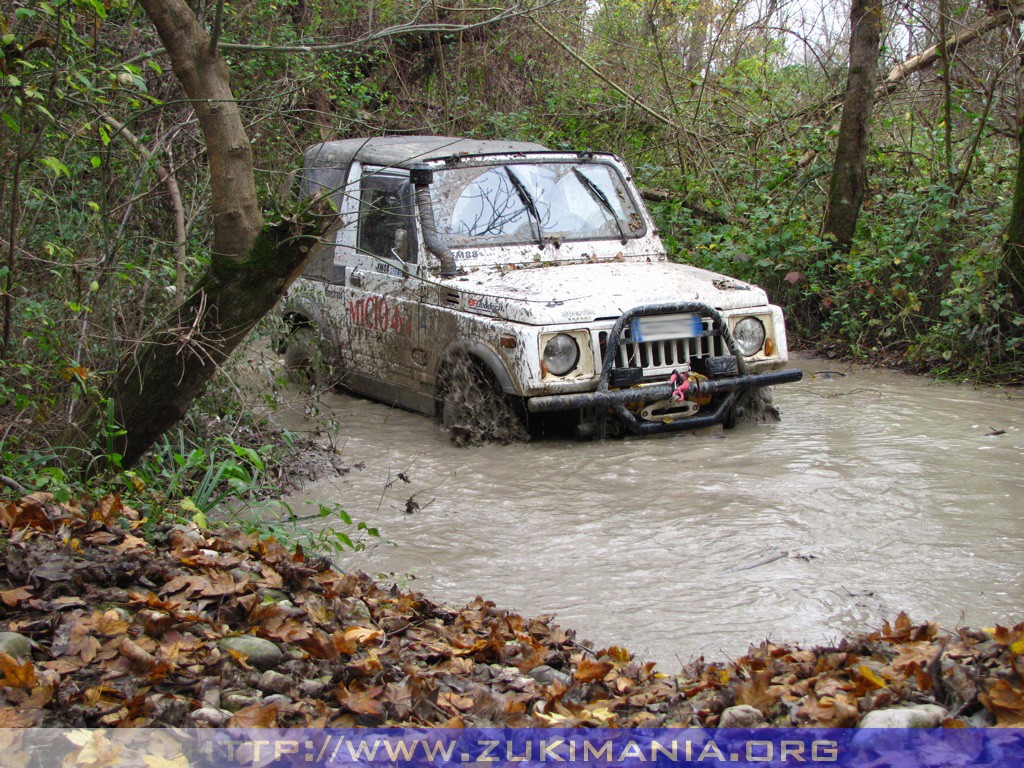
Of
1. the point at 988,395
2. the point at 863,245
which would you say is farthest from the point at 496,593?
the point at 863,245

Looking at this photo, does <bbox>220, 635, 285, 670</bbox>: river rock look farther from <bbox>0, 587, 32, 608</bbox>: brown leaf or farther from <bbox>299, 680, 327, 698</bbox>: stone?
<bbox>0, 587, 32, 608</bbox>: brown leaf

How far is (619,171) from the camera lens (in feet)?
25.0

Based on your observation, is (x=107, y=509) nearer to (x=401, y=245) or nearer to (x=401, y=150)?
(x=401, y=245)

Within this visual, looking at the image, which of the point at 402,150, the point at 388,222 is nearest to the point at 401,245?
the point at 388,222

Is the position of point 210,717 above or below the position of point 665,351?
below

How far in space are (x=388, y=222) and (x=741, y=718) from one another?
506cm

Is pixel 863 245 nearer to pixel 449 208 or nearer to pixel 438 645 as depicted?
pixel 449 208

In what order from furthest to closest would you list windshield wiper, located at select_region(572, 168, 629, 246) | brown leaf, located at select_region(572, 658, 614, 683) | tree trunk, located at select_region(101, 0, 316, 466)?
1. windshield wiper, located at select_region(572, 168, 629, 246)
2. tree trunk, located at select_region(101, 0, 316, 466)
3. brown leaf, located at select_region(572, 658, 614, 683)

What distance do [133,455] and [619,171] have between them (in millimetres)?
4278

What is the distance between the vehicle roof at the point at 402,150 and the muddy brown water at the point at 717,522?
180cm

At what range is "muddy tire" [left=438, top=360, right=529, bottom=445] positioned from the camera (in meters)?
6.38

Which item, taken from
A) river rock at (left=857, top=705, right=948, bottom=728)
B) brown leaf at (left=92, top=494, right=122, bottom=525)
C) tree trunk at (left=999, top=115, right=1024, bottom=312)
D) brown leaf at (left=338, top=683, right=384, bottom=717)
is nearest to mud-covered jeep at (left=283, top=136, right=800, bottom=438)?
brown leaf at (left=92, top=494, right=122, bottom=525)

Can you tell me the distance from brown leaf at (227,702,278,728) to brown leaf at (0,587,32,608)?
2.92 ft

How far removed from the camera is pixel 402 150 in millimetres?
7371
